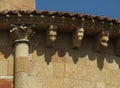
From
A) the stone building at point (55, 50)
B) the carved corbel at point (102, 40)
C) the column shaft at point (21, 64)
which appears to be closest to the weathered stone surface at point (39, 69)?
the stone building at point (55, 50)

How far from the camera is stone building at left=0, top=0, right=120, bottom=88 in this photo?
44.9 feet

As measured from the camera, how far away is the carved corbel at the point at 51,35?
13812 mm

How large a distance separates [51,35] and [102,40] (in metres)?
1.38

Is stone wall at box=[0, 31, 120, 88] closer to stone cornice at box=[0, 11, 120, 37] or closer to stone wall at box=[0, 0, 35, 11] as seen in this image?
stone cornice at box=[0, 11, 120, 37]

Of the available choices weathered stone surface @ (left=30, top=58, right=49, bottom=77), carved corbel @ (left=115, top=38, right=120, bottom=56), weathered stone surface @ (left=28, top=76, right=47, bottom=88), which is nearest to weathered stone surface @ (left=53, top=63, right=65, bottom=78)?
weathered stone surface @ (left=30, top=58, right=49, bottom=77)

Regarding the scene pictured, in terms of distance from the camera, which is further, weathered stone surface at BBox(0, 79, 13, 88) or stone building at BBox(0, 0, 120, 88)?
stone building at BBox(0, 0, 120, 88)

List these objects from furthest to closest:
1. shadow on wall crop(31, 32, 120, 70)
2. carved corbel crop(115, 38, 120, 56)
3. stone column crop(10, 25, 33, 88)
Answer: carved corbel crop(115, 38, 120, 56) < shadow on wall crop(31, 32, 120, 70) < stone column crop(10, 25, 33, 88)

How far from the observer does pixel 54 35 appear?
1391 cm

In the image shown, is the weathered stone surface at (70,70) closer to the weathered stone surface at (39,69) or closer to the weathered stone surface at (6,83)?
the weathered stone surface at (39,69)

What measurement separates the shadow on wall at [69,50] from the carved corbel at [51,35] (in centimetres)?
19

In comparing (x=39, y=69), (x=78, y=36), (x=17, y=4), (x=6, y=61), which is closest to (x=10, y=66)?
(x=6, y=61)

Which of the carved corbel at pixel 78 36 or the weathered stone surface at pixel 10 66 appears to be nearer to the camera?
the weathered stone surface at pixel 10 66

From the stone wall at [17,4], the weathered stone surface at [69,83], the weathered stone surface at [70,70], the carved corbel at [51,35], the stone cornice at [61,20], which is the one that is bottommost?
the weathered stone surface at [69,83]

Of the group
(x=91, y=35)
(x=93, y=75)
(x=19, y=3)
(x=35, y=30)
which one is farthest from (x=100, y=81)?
(x=19, y=3)
